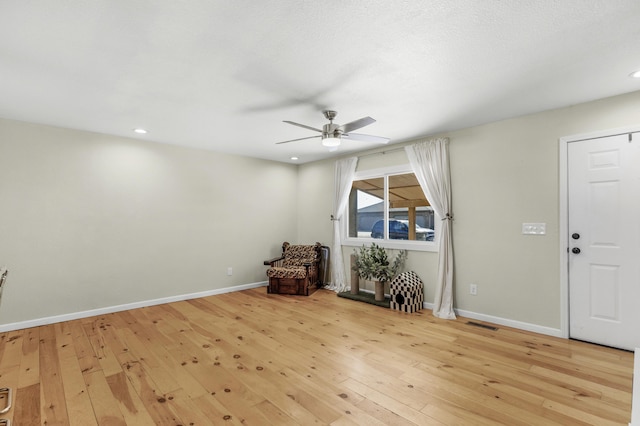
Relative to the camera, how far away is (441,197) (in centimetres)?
409

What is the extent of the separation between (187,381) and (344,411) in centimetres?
129

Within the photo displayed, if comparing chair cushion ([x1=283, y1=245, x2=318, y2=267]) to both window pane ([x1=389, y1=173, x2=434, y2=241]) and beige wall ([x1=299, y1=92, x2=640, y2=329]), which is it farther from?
beige wall ([x1=299, y1=92, x2=640, y2=329])

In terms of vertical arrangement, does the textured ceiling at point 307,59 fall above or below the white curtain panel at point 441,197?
above

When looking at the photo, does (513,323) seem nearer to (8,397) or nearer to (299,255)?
(299,255)

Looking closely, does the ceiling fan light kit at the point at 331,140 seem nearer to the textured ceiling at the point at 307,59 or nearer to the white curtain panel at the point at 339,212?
the textured ceiling at the point at 307,59

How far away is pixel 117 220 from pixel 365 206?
12.8ft

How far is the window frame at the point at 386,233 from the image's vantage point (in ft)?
14.0

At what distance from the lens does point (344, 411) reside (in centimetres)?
198

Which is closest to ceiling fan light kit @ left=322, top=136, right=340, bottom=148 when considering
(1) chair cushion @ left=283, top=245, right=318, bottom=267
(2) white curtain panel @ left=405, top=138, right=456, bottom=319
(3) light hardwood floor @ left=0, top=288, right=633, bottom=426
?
(2) white curtain panel @ left=405, top=138, right=456, bottom=319

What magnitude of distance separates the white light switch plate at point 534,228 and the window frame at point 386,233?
1010mm

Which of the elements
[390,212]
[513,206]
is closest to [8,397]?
[390,212]

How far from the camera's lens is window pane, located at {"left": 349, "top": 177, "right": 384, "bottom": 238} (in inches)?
200

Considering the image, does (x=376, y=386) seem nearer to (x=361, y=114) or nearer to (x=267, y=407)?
(x=267, y=407)

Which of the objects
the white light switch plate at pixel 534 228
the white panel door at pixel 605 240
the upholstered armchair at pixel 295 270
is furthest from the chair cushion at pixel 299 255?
the white panel door at pixel 605 240
